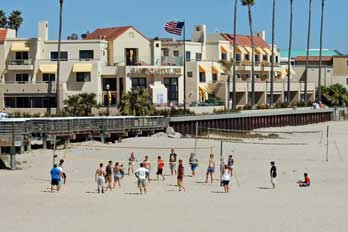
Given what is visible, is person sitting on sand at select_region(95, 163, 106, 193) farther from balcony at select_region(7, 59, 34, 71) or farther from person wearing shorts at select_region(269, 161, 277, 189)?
balcony at select_region(7, 59, 34, 71)

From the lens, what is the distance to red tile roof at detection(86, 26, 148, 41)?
72625 mm

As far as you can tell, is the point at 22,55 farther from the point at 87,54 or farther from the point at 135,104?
the point at 135,104

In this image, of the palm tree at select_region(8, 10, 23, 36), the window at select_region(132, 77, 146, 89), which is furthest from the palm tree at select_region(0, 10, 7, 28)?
the window at select_region(132, 77, 146, 89)

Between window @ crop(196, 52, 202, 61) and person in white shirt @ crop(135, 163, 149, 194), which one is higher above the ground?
window @ crop(196, 52, 202, 61)

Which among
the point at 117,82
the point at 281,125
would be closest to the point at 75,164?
the point at 117,82

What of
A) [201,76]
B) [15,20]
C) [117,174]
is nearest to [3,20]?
[15,20]

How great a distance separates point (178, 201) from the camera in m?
27.4

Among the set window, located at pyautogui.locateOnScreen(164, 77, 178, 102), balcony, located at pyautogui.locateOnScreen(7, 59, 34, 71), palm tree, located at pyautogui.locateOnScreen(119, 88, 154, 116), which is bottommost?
palm tree, located at pyautogui.locateOnScreen(119, 88, 154, 116)

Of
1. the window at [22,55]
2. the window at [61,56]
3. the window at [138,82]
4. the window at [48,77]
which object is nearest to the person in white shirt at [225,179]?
the window at [138,82]

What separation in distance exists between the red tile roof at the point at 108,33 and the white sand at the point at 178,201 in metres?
30.8

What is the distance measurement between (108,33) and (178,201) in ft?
166

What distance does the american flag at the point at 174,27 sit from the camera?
65.9 meters

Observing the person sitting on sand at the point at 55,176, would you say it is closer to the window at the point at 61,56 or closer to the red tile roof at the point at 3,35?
the window at the point at 61,56

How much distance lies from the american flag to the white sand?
24.6m
